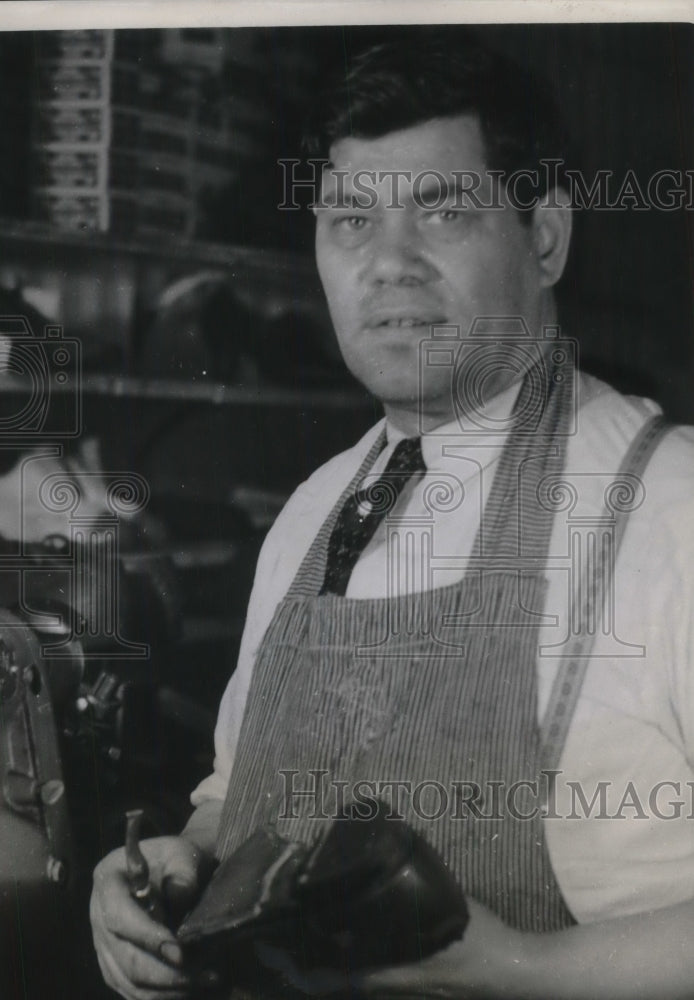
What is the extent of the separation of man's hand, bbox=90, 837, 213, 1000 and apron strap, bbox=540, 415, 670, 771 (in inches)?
20.2

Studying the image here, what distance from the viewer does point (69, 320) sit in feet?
4.70

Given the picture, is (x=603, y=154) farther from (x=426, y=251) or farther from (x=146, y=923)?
(x=146, y=923)

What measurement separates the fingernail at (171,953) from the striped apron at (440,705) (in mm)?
141

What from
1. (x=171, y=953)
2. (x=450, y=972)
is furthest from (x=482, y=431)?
(x=171, y=953)

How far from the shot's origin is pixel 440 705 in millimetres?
1300

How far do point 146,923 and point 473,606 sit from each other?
63 centimetres

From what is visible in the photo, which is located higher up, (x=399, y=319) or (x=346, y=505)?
(x=399, y=319)

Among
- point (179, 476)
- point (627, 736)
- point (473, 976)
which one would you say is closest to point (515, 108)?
point (179, 476)

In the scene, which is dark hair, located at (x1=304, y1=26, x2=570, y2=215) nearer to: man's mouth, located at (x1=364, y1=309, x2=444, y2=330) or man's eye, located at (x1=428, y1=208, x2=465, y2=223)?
man's eye, located at (x1=428, y1=208, x2=465, y2=223)

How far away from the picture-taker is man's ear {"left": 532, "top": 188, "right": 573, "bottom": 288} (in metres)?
1.36

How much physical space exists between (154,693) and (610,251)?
0.90 metres

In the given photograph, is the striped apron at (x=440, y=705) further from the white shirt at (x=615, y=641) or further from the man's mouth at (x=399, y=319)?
the man's mouth at (x=399, y=319)

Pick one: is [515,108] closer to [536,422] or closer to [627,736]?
[536,422]

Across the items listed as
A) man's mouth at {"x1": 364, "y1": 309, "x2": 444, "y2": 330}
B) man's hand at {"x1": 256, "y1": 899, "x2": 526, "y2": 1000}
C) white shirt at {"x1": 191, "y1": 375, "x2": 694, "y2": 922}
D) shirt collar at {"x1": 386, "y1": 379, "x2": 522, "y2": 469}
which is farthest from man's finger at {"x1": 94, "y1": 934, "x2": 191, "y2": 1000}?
man's mouth at {"x1": 364, "y1": 309, "x2": 444, "y2": 330}
